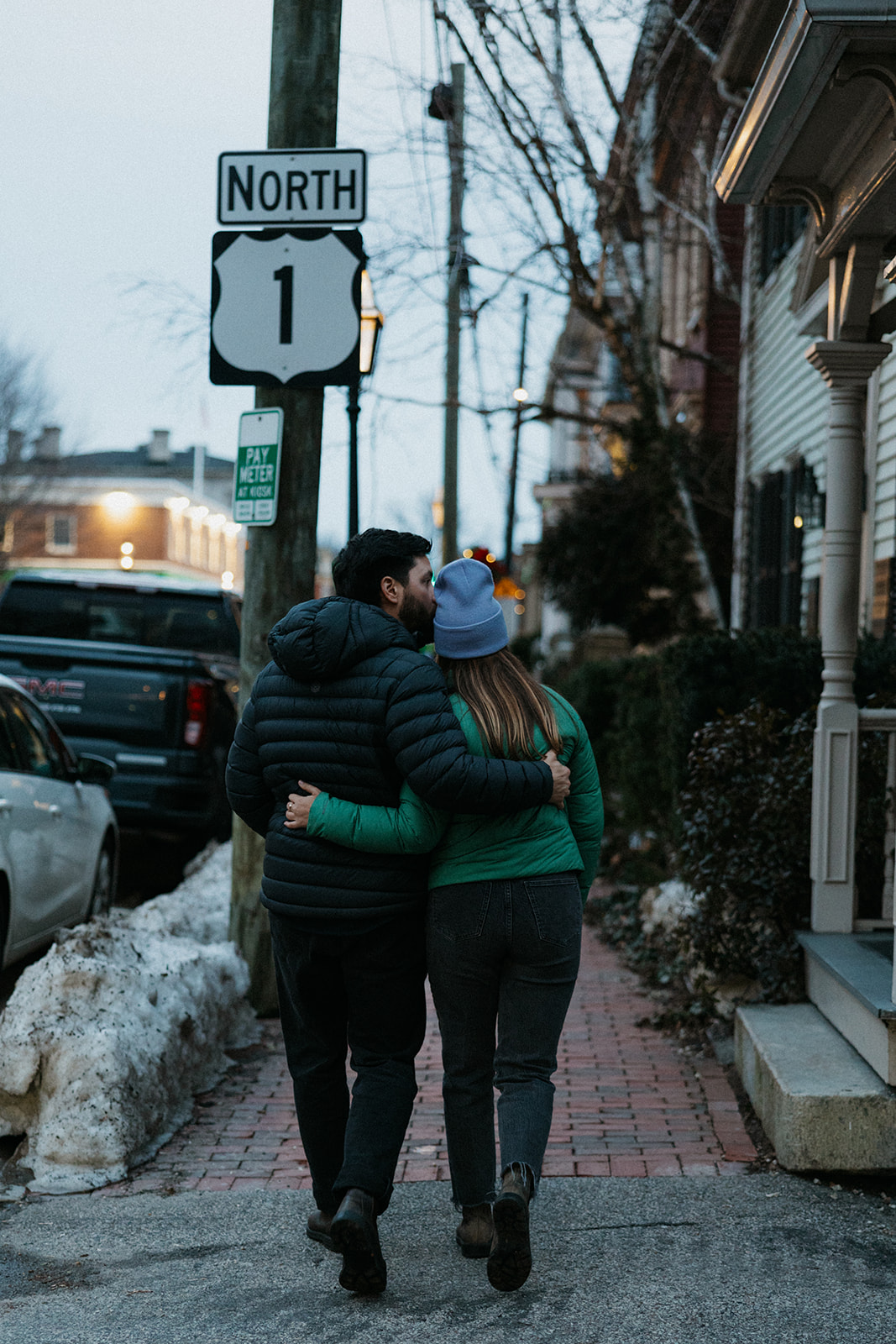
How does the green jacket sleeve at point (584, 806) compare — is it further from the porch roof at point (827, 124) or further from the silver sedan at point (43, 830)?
the silver sedan at point (43, 830)

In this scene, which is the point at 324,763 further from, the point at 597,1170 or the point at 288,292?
the point at 288,292

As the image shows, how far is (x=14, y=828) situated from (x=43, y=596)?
502cm

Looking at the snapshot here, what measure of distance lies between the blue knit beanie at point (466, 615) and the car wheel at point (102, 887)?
504 centimetres

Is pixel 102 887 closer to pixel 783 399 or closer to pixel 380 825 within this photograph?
pixel 380 825

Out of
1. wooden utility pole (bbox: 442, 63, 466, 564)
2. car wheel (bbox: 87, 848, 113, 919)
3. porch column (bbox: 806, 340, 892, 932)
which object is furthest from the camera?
wooden utility pole (bbox: 442, 63, 466, 564)

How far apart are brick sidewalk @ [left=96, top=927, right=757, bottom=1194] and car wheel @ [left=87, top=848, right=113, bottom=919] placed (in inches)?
90.0

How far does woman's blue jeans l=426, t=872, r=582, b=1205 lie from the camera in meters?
3.55

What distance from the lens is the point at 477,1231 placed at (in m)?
3.77

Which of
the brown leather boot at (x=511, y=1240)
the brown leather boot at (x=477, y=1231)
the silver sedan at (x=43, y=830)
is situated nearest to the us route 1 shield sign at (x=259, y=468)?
the silver sedan at (x=43, y=830)

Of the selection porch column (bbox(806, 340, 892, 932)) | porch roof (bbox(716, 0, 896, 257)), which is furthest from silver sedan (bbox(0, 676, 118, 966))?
porch roof (bbox(716, 0, 896, 257))

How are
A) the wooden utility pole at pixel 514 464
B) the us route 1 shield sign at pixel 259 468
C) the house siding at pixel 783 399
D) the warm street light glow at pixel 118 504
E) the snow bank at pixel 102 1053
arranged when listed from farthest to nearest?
the warm street light glow at pixel 118 504
the wooden utility pole at pixel 514 464
the house siding at pixel 783 399
the us route 1 shield sign at pixel 259 468
the snow bank at pixel 102 1053

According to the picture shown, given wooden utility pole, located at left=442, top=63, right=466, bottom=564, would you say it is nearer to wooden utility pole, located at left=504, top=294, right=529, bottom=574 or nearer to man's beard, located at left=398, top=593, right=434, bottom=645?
wooden utility pole, located at left=504, top=294, right=529, bottom=574

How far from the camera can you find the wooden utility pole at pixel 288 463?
6422mm

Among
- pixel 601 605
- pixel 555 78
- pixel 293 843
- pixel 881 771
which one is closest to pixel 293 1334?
pixel 293 843
